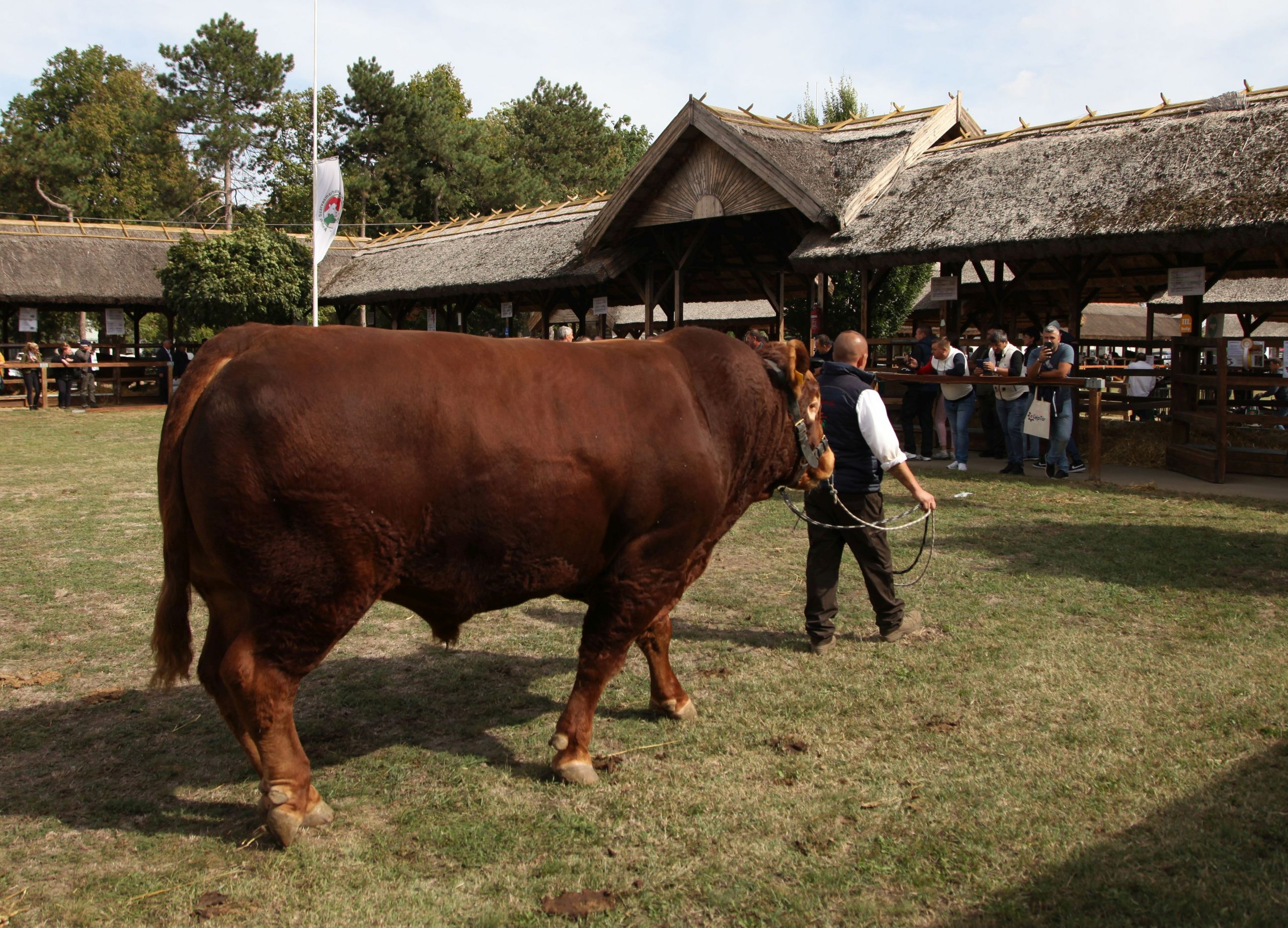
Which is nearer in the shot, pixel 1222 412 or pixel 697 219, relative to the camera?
pixel 1222 412

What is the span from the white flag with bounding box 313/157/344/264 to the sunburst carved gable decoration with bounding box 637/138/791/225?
7277 millimetres

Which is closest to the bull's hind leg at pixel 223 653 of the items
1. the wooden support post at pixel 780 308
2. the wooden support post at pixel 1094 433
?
the wooden support post at pixel 1094 433

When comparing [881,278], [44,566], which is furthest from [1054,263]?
[44,566]

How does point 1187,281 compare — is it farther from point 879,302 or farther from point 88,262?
point 88,262

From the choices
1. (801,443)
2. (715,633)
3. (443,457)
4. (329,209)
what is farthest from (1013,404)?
(329,209)

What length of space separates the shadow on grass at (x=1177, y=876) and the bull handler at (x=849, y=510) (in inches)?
87.5

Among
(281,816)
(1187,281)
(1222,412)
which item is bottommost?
(281,816)

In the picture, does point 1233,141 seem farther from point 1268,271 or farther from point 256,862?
point 256,862

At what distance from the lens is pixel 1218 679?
504cm

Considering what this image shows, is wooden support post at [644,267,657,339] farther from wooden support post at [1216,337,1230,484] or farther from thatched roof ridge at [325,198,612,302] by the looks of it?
wooden support post at [1216,337,1230,484]

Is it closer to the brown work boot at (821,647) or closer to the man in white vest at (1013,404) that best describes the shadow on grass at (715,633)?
the brown work boot at (821,647)

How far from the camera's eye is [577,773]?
401 centimetres

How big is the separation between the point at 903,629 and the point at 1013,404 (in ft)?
25.6

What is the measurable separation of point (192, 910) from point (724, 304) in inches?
1133
